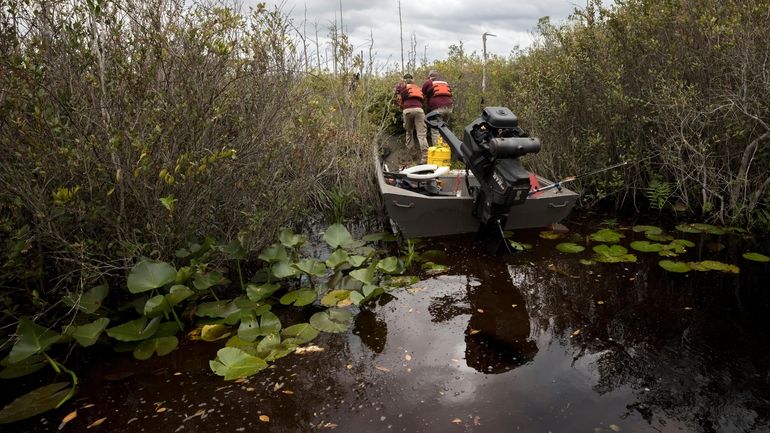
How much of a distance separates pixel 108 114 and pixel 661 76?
5.99 metres

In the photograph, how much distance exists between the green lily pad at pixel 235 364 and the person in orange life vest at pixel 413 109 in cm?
627

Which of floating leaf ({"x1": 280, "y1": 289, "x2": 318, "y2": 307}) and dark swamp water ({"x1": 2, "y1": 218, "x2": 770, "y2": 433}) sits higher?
floating leaf ({"x1": 280, "y1": 289, "x2": 318, "y2": 307})

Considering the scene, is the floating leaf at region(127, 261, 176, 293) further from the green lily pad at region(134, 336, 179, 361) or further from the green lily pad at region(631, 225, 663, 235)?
the green lily pad at region(631, 225, 663, 235)

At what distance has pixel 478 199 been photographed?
502 centimetres

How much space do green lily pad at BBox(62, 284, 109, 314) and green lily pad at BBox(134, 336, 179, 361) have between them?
0.39 metres

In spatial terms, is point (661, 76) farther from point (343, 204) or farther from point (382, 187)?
point (343, 204)

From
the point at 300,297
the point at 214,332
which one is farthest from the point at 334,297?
the point at 214,332

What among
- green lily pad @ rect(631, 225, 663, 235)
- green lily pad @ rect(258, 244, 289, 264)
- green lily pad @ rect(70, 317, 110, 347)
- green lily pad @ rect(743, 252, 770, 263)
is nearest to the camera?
green lily pad @ rect(70, 317, 110, 347)

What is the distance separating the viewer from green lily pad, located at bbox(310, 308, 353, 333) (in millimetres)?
3492

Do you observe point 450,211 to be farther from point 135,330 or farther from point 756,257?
point 135,330

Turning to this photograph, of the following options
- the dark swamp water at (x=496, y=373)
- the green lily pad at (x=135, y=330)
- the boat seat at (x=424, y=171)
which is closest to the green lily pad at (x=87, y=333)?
the green lily pad at (x=135, y=330)

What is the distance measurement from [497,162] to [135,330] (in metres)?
3.30

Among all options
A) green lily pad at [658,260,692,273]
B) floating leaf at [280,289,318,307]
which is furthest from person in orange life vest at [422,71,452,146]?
floating leaf at [280,289,318,307]

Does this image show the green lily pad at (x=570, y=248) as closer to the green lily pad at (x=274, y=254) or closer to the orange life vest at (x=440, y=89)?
the green lily pad at (x=274, y=254)
